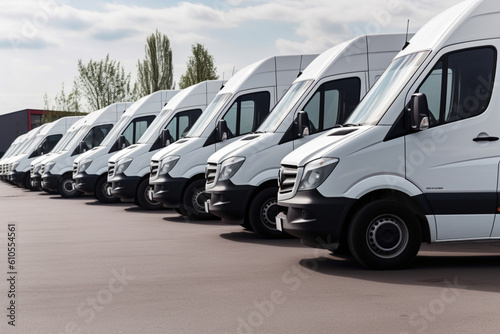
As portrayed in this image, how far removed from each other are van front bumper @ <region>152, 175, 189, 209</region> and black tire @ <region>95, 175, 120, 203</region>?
23.2 ft

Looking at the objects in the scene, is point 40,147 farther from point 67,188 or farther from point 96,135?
point 96,135

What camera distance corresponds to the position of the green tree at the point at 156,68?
203 feet

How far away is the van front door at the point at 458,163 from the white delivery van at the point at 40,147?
26.0 m

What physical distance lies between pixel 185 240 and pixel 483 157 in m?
5.02

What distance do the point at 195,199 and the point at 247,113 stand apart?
6.14 feet

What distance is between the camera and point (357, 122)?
9.69 meters

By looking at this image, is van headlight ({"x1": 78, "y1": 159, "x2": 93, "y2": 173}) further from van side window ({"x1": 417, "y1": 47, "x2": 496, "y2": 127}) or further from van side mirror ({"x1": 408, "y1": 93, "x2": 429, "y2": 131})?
van side mirror ({"x1": 408, "y1": 93, "x2": 429, "y2": 131})

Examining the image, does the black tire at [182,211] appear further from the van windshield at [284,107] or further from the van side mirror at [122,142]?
the van side mirror at [122,142]

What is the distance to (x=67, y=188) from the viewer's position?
26.4 m

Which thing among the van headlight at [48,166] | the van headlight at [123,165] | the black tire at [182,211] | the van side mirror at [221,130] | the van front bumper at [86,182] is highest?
the van side mirror at [221,130]

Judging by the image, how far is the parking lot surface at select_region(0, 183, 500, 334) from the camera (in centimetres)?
649

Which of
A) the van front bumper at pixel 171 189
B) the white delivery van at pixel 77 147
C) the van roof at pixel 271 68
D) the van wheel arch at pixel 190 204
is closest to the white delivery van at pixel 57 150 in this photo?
the white delivery van at pixel 77 147

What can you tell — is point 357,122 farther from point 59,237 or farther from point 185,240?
point 59,237

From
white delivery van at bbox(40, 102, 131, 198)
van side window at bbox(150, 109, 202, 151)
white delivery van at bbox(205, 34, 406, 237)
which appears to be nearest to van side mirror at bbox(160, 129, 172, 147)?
van side window at bbox(150, 109, 202, 151)
